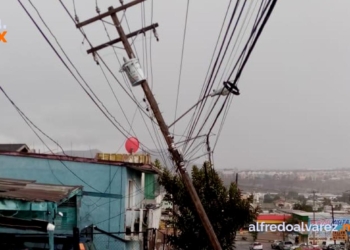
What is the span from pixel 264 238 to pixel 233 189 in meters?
75.1

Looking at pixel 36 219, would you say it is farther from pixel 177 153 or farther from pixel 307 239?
pixel 307 239

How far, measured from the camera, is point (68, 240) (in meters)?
10.3

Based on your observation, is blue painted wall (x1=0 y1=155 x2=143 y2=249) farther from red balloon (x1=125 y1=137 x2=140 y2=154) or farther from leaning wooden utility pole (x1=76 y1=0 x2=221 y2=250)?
leaning wooden utility pole (x1=76 y1=0 x2=221 y2=250)

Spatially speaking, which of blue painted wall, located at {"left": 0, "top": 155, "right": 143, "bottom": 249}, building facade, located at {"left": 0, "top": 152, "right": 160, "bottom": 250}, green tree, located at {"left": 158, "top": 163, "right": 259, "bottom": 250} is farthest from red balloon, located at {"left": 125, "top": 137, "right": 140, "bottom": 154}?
green tree, located at {"left": 158, "top": 163, "right": 259, "bottom": 250}

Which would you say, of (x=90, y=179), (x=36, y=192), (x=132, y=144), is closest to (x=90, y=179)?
(x=90, y=179)

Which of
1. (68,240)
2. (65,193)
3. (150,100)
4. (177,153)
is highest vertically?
(150,100)

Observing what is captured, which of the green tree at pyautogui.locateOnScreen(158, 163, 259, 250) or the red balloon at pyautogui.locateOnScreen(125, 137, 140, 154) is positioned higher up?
the red balloon at pyautogui.locateOnScreen(125, 137, 140, 154)

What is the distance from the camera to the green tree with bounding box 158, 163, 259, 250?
17.5 meters

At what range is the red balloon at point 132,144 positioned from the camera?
59.3 ft

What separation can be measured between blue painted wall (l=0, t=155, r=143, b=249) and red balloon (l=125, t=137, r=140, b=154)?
124cm

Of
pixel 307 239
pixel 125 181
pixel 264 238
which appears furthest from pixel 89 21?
pixel 264 238

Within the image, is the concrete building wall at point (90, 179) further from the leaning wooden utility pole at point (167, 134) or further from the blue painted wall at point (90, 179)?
the leaning wooden utility pole at point (167, 134)

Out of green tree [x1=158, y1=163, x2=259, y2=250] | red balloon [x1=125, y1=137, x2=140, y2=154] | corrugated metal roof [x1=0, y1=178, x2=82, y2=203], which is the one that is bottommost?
green tree [x1=158, y1=163, x2=259, y2=250]

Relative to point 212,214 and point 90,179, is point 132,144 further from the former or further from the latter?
point 212,214
